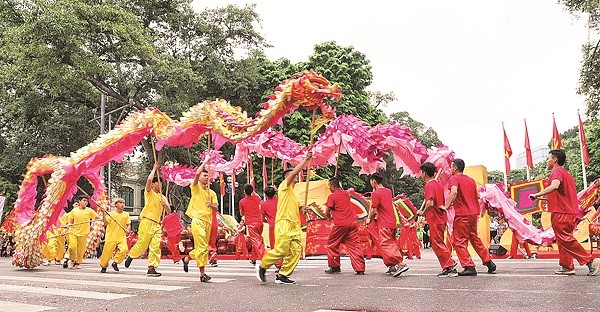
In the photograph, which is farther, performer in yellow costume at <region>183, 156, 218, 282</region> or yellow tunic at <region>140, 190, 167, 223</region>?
yellow tunic at <region>140, 190, 167, 223</region>

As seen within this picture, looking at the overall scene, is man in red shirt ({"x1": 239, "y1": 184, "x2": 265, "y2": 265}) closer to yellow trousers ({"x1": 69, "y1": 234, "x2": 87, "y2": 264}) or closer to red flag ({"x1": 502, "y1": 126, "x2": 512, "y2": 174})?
yellow trousers ({"x1": 69, "y1": 234, "x2": 87, "y2": 264})

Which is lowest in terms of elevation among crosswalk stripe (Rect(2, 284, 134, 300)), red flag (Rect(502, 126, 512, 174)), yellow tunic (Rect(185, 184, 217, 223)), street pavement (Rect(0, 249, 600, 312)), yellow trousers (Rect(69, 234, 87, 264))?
street pavement (Rect(0, 249, 600, 312))

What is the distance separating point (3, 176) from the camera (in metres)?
27.5

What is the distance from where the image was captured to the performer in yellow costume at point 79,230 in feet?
44.1

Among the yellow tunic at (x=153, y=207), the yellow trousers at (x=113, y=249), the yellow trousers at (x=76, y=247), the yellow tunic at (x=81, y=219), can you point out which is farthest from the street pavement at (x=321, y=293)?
the yellow tunic at (x=81, y=219)

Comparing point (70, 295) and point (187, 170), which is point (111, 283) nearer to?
point (70, 295)

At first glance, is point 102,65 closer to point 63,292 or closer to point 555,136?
point 63,292

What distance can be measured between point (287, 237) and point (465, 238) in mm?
2761

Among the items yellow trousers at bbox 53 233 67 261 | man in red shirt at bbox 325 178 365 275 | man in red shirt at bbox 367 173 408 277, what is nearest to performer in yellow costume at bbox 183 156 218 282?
man in red shirt at bbox 325 178 365 275

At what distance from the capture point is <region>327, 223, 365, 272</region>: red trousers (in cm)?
995

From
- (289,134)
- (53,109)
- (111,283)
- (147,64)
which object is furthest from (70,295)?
(53,109)

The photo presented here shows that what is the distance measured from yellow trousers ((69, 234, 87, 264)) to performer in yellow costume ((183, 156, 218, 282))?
5351 millimetres

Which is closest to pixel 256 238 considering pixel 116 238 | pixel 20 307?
pixel 116 238

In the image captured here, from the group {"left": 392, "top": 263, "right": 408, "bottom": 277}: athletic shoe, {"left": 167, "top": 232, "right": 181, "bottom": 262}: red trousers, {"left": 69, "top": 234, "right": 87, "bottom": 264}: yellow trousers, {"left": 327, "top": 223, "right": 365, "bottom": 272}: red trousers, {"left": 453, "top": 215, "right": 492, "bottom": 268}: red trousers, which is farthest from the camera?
{"left": 167, "top": 232, "right": 181, "bottom": 262}: red trousers
